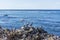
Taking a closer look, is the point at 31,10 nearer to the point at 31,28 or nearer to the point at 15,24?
the point at 15,24

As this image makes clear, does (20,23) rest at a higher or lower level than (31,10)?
lower

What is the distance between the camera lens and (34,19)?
4371 mm

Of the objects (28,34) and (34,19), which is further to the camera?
(34,19)

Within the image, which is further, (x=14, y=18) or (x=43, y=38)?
(x=14, y=18)

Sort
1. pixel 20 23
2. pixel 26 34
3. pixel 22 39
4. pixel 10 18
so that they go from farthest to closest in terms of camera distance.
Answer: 1. pixel 10 18
2. pixel 20 23
3. pixel 26 34
4. pixel 22 39

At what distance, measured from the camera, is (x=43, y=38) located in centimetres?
347

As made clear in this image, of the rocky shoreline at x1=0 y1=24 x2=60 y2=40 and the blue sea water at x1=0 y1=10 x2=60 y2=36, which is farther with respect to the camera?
the blue sea water at x1=0 y1=10 x2=60 y2=36

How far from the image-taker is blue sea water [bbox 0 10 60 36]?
4125mm

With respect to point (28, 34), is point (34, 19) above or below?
above

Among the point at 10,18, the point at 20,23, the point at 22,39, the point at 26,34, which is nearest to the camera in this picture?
the point at 22,39

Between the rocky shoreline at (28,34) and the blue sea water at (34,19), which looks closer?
the rocky shoreline at (28,34)

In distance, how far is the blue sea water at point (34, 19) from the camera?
13.5 feet

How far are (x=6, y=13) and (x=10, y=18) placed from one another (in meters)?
0.28

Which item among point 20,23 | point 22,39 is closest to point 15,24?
point 20,23
